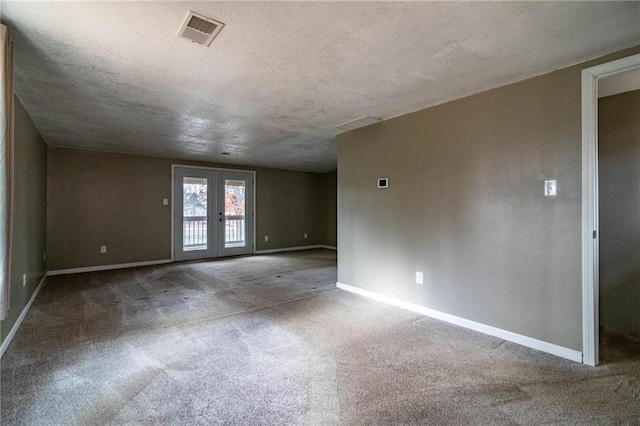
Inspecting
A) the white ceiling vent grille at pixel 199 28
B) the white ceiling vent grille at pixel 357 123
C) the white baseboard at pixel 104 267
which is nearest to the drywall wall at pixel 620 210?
the white ceiling vent grille at pixel 357 123

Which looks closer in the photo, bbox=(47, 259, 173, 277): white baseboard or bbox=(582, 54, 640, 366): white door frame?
bbox=(582, 54, 640, 366): white door frame

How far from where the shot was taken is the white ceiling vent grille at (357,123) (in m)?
3.62

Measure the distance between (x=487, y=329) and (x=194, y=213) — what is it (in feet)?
19.4

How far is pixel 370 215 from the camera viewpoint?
387cm

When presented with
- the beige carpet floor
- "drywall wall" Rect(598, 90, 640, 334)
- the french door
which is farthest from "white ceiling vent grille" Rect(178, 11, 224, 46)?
the french door

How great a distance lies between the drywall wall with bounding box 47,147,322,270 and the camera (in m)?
5.13

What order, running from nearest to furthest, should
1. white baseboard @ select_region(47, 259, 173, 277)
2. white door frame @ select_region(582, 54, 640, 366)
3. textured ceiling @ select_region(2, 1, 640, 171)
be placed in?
textured ceiling @ select_region(2, 1, 640, 171) → white door frame @ select_region(582, 54, 640, 366) → white baseboard @ select_region(47, 259, 173, 277)

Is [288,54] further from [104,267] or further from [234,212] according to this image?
[104,267]

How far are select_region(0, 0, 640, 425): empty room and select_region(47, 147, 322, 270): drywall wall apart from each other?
0.74 m

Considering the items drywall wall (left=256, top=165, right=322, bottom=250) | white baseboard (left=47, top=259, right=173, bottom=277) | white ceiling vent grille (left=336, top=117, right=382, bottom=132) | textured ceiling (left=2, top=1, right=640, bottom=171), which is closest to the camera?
textured ceiling (left=2, top=1, right=640, bottom=171)

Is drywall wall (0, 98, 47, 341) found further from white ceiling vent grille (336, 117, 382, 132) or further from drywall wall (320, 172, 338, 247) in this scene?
drywall wall (320, 172, 338, 247)

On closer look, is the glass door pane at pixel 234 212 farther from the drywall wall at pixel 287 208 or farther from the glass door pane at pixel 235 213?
the drywall wall at pixel 287 208

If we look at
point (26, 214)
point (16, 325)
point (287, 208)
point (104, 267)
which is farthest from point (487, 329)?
point (104, 267)

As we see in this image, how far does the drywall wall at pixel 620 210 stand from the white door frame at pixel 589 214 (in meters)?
0.97
